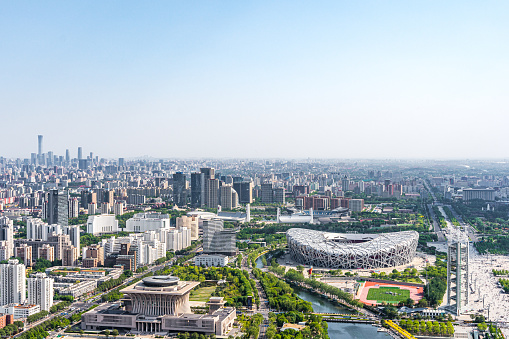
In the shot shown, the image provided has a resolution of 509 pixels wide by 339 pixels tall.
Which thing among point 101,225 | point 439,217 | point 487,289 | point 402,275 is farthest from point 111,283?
point 439,217

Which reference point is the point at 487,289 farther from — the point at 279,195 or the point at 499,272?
the point at 279,195

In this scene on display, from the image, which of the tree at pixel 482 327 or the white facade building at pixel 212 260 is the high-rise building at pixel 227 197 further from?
the tree at pixel 482 327

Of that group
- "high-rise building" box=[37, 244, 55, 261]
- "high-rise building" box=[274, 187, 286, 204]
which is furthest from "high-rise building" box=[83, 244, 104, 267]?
"high-rise building" box=[274, 187, 286, 204]

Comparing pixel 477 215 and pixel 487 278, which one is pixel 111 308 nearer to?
pixel 487 278

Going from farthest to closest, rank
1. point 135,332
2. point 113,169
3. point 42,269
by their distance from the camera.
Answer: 1. point 113,169
2. point 42,269
3. point 135,332

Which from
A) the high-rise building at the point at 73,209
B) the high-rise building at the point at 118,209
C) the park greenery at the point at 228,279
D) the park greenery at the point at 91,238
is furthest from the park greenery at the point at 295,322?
the high-rise building at the point at 118,209

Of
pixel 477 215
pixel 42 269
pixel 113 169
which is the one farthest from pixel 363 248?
pixel 113 169
